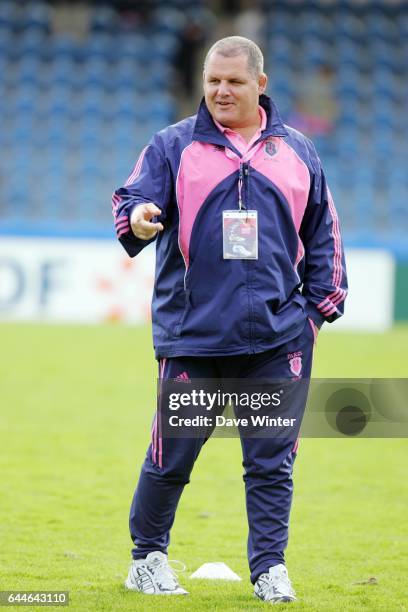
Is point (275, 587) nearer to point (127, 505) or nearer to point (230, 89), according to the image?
point (230, 89)

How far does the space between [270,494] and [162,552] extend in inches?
21.0

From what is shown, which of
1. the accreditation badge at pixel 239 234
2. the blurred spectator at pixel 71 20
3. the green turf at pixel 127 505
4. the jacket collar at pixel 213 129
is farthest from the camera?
the blurred spectator at pixel 71 20

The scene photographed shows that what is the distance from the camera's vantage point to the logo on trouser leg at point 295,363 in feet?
15.0

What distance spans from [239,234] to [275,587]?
1345 mm

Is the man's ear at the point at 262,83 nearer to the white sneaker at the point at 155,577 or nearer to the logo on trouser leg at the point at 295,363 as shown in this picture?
the logo on trouser leg at the point at 295,363

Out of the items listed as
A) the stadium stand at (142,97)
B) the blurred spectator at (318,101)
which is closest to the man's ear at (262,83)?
the stadium stand at (142,97)

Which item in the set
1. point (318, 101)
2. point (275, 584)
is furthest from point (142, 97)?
point (275, 584)

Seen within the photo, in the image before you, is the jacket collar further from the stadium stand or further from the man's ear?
the stadium stand

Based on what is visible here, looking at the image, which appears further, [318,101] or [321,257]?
[318,101]

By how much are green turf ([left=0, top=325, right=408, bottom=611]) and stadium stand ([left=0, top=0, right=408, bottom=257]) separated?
356 inches

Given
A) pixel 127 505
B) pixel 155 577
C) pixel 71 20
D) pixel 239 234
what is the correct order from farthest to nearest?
pixel 71 20
pixel 127 505
pixel 155 577
pixel 239 234

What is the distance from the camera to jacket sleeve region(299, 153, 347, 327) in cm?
468

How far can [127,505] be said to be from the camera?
6672 mm

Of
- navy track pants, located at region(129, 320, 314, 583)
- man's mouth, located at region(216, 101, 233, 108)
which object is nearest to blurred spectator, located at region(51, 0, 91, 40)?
man's mouth, located at region(216, 101, 233, 108)
